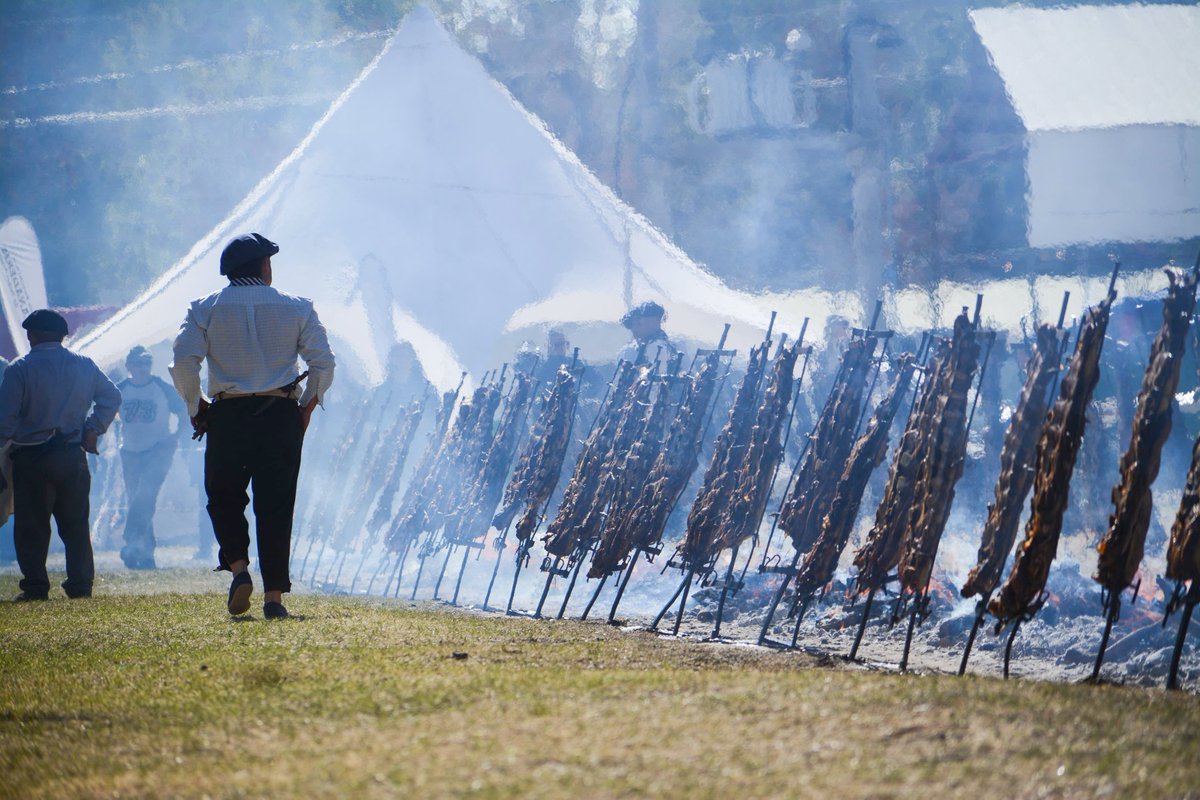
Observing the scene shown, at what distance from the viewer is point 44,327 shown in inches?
332

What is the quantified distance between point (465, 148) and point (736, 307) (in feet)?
15.6

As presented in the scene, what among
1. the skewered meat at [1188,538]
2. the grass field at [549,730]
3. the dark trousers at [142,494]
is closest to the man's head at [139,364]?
the dark trousers at [142,494]

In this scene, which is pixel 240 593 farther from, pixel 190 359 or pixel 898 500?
pixel 898 500

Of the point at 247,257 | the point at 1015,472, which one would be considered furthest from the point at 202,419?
the point at 1015,472

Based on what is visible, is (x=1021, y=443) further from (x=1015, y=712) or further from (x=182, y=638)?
(x=182, y=638)

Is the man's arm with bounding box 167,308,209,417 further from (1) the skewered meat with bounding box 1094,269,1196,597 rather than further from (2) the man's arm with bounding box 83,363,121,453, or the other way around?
(1) the skewered meat with bounding box 1094,269,1196,597

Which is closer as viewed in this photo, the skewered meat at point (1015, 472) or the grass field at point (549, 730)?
the grass field at point (549, 730)

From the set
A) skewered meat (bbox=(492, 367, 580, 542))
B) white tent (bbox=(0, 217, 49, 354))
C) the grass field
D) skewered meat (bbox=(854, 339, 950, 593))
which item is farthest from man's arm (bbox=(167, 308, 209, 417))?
white tent (bbox=(0, 217, 49, 354))

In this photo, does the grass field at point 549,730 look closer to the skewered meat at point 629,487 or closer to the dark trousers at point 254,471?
the dark trousers at point 254,471

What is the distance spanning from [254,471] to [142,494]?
9.32m

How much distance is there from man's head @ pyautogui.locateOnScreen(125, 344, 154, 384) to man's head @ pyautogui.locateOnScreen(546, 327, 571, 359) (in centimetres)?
478

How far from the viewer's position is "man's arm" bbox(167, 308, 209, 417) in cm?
574

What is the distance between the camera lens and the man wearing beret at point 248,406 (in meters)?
5.72

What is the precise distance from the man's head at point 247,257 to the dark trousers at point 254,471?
2.07ft
